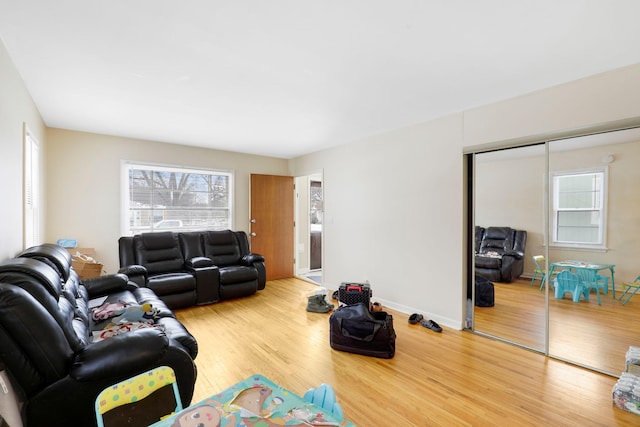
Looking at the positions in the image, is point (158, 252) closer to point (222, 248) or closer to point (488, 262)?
point (222, 248)

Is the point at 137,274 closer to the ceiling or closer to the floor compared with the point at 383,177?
closer to the floor

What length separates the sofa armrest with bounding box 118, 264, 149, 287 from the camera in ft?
12.0

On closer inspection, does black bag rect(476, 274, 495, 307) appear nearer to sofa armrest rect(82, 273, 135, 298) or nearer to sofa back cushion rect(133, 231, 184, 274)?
sofa armrest rect(82, 273, 135, 298)

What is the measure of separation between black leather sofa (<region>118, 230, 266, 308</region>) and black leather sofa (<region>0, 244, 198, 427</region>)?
82.7 inches

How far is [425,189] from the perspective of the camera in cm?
365

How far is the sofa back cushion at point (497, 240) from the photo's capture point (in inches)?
124

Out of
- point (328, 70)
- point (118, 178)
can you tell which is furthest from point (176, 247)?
point (328, 70)

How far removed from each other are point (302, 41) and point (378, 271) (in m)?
3.21

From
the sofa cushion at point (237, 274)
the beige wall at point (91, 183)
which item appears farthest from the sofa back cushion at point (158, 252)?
the sofa cushion at point (237, 274)

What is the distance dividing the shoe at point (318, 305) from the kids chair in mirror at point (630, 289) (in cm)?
292

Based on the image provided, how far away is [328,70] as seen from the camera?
2.37 m

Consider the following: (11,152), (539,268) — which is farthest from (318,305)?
(11,152)

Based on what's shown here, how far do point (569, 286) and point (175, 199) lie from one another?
529 centimetres

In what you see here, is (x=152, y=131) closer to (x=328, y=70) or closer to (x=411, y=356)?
(x=328, y=70)
